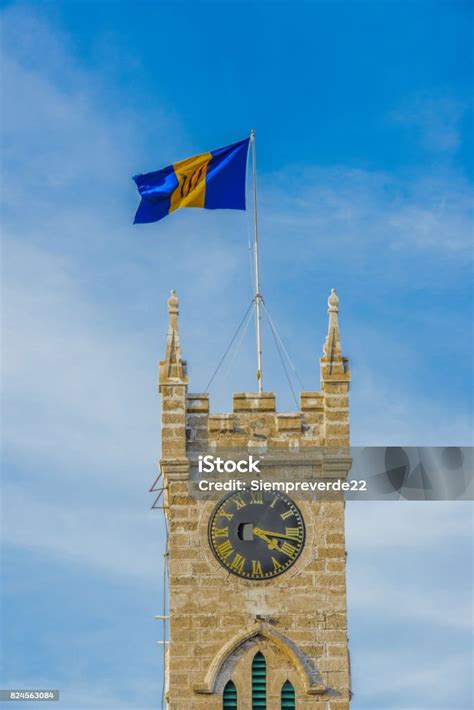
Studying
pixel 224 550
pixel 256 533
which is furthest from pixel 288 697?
pixel 256 533

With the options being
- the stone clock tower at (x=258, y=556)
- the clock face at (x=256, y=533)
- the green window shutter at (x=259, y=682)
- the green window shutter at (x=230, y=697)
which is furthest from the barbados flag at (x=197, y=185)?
the green window shutter at (x=230, y=697)

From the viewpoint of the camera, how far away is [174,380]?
8919cm

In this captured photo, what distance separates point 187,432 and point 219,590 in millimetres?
6077

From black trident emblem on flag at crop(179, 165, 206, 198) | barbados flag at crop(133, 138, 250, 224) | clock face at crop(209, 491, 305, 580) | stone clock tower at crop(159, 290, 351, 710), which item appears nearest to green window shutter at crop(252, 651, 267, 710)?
stone clock tower at crop(159, 290, 351, 710)

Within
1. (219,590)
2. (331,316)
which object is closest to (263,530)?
(219,590)

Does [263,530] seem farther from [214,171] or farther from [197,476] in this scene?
[214,171]

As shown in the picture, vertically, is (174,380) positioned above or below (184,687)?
above

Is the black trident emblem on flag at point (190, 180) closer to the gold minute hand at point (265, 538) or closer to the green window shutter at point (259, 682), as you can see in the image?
the gold minute hand at point (265, 538)

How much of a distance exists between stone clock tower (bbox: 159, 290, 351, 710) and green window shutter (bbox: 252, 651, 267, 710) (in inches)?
1.4

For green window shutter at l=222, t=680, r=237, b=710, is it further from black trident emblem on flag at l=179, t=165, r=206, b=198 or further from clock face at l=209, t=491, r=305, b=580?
black trident emblem on flag at l=179, t=165, r=206, b=198

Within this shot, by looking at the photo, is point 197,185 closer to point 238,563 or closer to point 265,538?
point 265,538

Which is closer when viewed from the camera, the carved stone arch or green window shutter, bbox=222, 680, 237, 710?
the carved stone arch

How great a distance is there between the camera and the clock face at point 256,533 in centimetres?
8750

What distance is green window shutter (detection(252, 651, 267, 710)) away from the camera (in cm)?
8625
